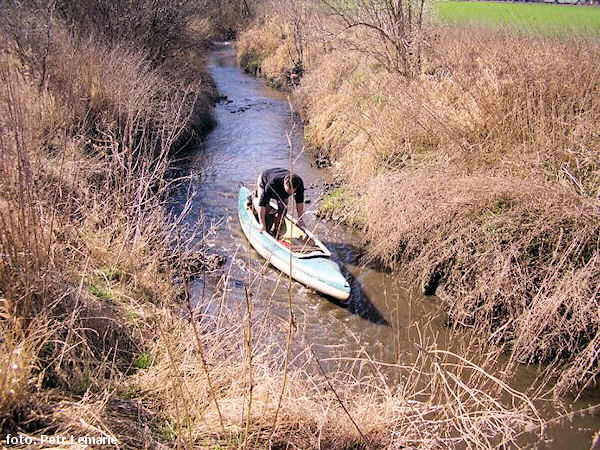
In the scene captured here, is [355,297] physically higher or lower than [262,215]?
lower

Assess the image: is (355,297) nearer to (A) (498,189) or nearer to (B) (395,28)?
(A) (498,189)

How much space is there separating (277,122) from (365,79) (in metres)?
Result: 3.20

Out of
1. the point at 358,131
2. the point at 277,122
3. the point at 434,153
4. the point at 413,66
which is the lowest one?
Result: the point at 277,122

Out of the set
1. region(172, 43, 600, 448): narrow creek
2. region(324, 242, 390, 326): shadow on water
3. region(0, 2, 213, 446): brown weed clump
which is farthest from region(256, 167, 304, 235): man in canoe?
region(0, 2, 213, 446): brown weed clump

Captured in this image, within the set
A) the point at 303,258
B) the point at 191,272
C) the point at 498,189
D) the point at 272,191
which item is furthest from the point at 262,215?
the point at 498,189

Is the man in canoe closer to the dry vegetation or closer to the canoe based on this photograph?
the canoe

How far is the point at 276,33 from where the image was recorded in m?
19.7

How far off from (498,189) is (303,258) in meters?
2.52

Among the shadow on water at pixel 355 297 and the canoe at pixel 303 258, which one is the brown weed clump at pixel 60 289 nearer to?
the canoe at pixel 303 258

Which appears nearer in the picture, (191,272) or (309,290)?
(191,272)

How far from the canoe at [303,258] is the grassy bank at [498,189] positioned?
2.69ft

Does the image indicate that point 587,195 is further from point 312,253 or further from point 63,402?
point 63,402

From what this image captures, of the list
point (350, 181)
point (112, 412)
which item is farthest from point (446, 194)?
point (112, 412)

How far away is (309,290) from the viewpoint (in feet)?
21.9
